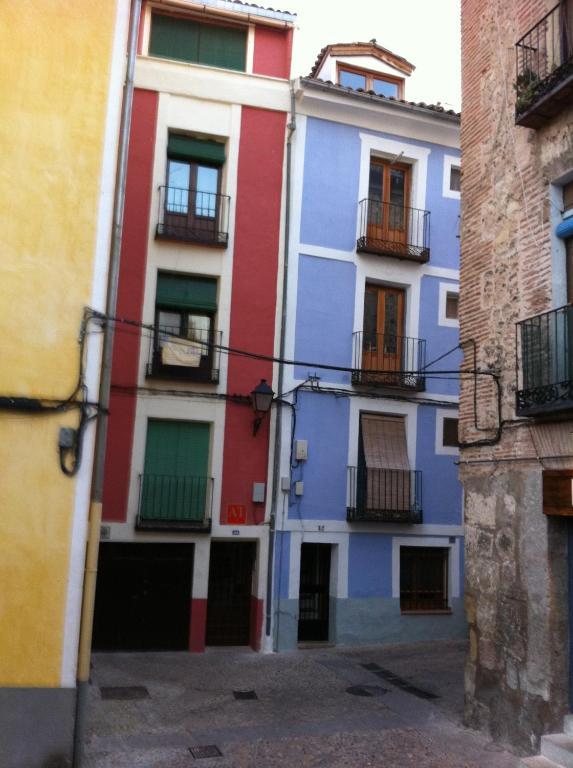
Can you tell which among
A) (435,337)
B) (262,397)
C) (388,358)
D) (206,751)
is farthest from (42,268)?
(435,337)

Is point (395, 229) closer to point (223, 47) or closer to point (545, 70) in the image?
point (223, 47)

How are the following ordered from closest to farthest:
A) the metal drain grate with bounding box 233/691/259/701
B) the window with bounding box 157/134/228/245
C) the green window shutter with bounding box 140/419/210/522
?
the metal drain grate with bounding box 233/691/259/701
the green window shutter with bounding box 140/419/210/522
the window with bounding box 157/134/228/245

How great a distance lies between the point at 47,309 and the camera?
24.4 feet

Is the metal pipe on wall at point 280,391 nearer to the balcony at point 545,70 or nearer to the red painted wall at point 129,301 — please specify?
the red painted wall at point 129,301

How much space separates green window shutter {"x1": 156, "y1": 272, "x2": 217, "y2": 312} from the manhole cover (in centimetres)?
708

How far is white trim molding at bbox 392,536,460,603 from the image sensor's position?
14.3 meters

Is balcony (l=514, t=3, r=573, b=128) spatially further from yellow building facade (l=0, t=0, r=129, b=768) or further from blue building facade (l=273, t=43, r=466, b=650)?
blue building facade (l=273, t=43, r=466, b=650)

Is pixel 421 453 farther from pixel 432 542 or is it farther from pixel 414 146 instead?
pixel 414 146

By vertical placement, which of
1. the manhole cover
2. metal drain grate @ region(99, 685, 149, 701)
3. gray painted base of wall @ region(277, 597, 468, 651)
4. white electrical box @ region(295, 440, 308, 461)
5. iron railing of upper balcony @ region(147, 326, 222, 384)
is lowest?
metal drain grate @ region(99, 685, 149, 701)

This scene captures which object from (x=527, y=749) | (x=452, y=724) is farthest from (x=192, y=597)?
(x=527, y=749)

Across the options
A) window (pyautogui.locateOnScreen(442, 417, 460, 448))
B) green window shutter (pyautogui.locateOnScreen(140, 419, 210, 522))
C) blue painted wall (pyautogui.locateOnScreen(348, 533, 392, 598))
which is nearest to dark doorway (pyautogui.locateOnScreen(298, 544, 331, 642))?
blue painted wall (pyautogui.locateOnScreen(348, 533, 392, 598))

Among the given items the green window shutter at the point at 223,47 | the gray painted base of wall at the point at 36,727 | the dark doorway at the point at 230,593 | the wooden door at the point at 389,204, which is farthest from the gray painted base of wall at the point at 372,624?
the green window shutter at the point at 223,47

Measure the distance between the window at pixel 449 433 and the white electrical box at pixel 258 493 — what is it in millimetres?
4117

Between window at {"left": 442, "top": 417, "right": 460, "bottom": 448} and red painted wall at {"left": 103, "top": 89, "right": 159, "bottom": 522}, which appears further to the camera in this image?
window at {"left": 442, "top": 417, "right": 460, "bottom": 448}
